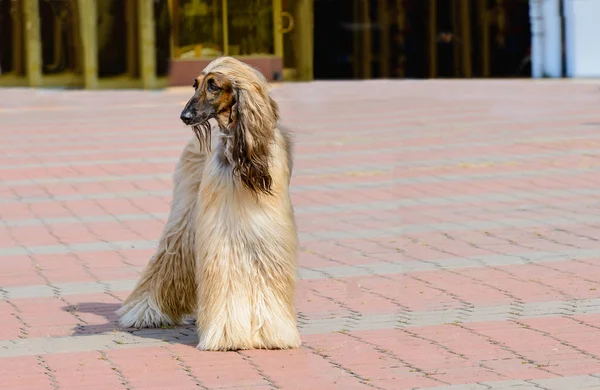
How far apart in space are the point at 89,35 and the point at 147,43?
1127 millimetres

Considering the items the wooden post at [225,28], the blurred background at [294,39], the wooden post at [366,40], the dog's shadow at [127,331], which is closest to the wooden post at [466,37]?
the blurred background at [294,39]

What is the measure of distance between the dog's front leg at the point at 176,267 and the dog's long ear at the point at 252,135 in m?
0.53

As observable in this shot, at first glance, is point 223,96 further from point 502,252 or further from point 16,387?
point 502,252

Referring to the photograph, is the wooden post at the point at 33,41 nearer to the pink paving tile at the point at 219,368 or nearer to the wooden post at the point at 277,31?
the wooden post at the point at 277,31

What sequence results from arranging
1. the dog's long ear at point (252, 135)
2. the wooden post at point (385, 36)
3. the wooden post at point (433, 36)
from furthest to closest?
the wooden post at point (385, 36), the wooden post at point (433, 36), the dog's long ear at point (252, 135)

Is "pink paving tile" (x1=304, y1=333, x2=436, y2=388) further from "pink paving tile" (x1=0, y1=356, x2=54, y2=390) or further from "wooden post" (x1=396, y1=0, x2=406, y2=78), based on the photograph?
"wooden post" (x1=396, y1=0, x2=406, y2=78)

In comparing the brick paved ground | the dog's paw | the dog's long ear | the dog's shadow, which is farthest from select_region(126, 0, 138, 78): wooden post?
the dog's long ear

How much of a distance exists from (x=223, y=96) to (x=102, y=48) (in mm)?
21905

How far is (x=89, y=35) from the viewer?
87.9 ft

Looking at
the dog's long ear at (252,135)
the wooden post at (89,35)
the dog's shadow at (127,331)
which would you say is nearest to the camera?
the dog's long ear at (252,135)

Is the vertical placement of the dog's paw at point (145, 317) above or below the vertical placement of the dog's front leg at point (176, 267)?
below

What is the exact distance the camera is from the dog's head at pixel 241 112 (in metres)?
5.48

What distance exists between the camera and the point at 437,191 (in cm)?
1095

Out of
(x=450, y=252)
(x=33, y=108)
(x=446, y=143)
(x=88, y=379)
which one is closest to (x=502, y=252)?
(x=450, y=252)
